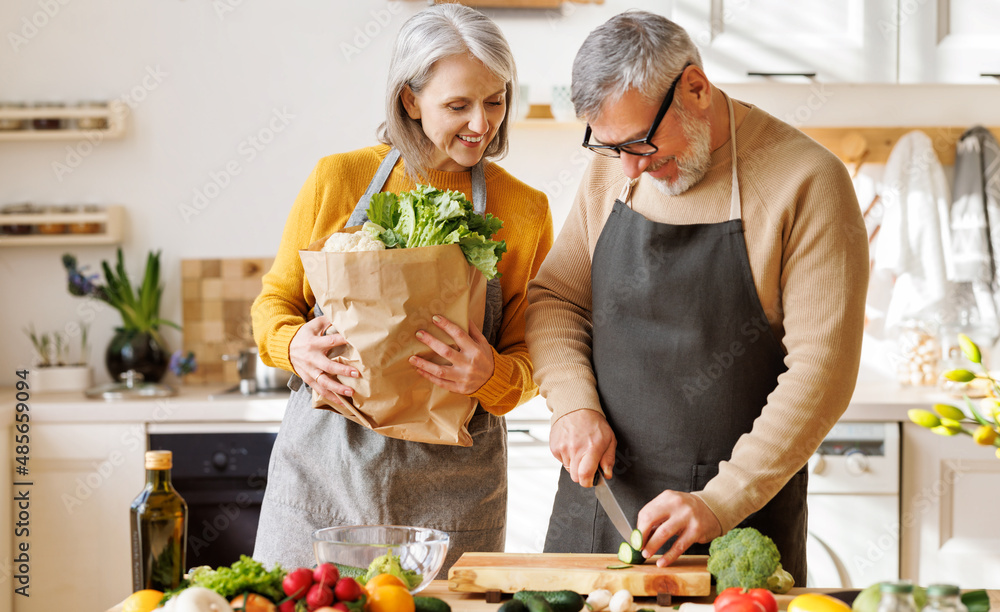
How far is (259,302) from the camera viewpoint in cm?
144

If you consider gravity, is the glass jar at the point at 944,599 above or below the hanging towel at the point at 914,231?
below

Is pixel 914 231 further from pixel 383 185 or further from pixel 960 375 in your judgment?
pixel 960 375

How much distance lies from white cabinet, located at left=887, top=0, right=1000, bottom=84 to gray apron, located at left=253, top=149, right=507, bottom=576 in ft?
6.07

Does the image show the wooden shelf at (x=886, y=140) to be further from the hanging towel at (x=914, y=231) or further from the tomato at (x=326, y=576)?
the tomato at (x=326, y=576)

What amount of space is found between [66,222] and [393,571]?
8.04 feet

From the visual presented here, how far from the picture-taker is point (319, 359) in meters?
1.22

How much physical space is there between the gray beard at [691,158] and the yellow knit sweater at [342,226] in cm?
27

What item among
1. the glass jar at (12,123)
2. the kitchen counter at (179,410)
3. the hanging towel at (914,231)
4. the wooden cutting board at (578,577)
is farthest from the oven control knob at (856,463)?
the glass jar at (12,123)

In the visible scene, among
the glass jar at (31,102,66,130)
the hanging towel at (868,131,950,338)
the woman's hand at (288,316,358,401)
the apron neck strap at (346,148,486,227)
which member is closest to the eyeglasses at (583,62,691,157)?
the apron neck strap at (346,148,486,227)

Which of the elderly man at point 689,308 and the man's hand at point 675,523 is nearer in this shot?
the man's hand at point 675,523

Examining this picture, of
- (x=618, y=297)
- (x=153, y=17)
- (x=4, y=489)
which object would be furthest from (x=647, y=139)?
(x=153, y=17)

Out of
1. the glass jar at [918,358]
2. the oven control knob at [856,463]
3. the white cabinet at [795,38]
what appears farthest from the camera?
the glass jar at [918,358]

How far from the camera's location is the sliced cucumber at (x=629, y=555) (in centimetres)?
106

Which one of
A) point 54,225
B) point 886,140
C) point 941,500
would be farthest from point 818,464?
point 54,225
